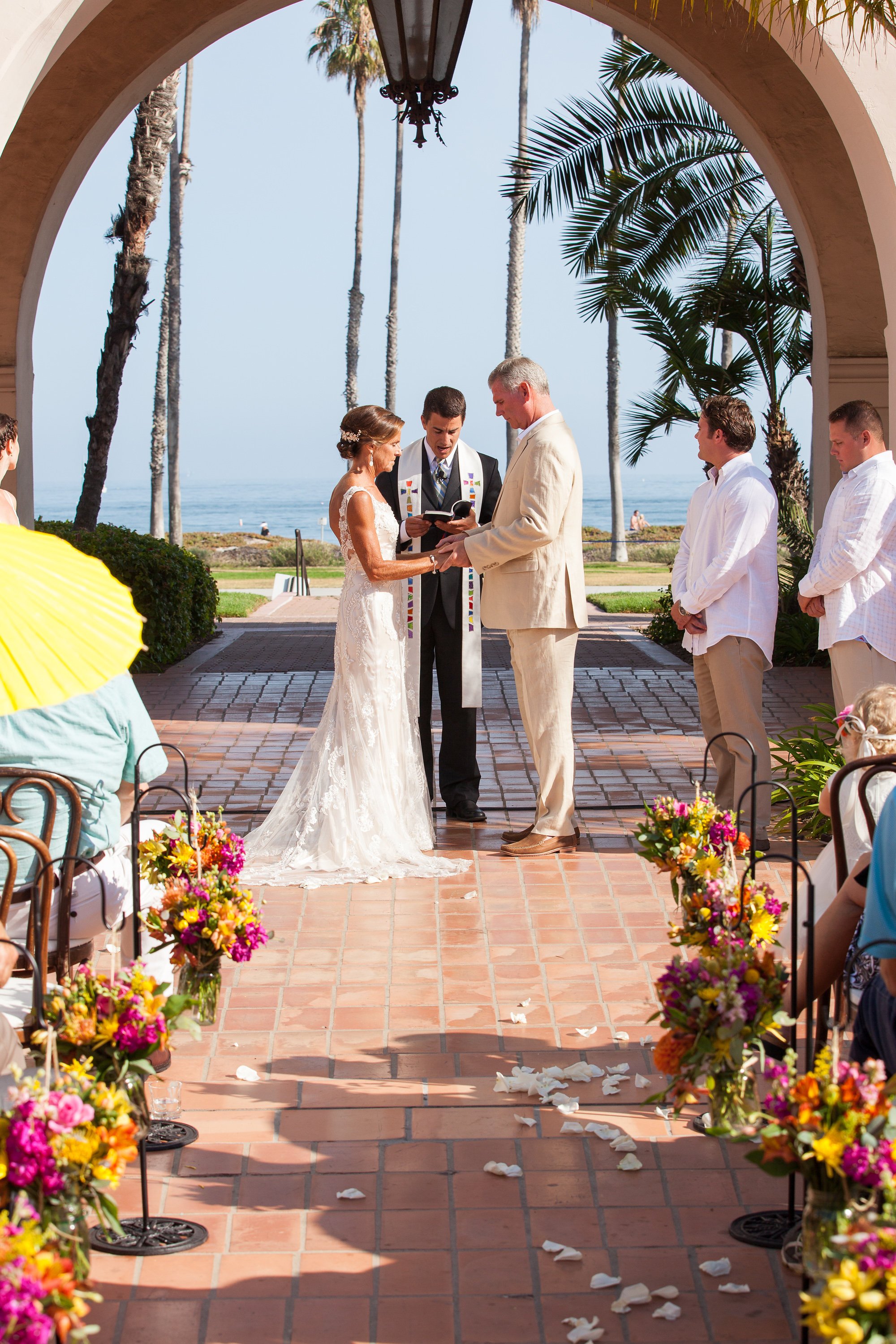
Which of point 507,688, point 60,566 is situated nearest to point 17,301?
point 507,688

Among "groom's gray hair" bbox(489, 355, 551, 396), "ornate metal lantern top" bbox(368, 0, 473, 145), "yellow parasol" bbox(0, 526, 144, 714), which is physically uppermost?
"ornate metal lantern top" bbox(368, 0, 473, 145)

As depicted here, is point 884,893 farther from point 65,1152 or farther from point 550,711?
point 550,711

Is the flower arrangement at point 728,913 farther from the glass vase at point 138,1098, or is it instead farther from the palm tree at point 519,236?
the palm tree at point 519,236

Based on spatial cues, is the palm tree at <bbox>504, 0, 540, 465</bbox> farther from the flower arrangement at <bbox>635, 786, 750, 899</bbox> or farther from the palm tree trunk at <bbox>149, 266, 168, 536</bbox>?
the flower arrangement at <bbox>635, 786, 750, 899</bbox>

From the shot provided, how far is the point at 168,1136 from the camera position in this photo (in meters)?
3.62

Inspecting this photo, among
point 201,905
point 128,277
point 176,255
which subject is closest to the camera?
point 201,905

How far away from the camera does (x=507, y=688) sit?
11500mm

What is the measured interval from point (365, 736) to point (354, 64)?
45336 mm

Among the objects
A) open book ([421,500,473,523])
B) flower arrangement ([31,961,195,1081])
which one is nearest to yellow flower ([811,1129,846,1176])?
flower arrangement ([31,961,195,1081])

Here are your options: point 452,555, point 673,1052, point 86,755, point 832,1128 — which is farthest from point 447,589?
point 832,1128

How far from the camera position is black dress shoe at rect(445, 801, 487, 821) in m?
7.17

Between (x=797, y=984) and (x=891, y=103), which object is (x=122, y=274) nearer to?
(x=891, y=103)

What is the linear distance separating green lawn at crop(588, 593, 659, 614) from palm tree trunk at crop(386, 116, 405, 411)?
25.6m

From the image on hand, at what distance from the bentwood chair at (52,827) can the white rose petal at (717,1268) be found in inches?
65.1
